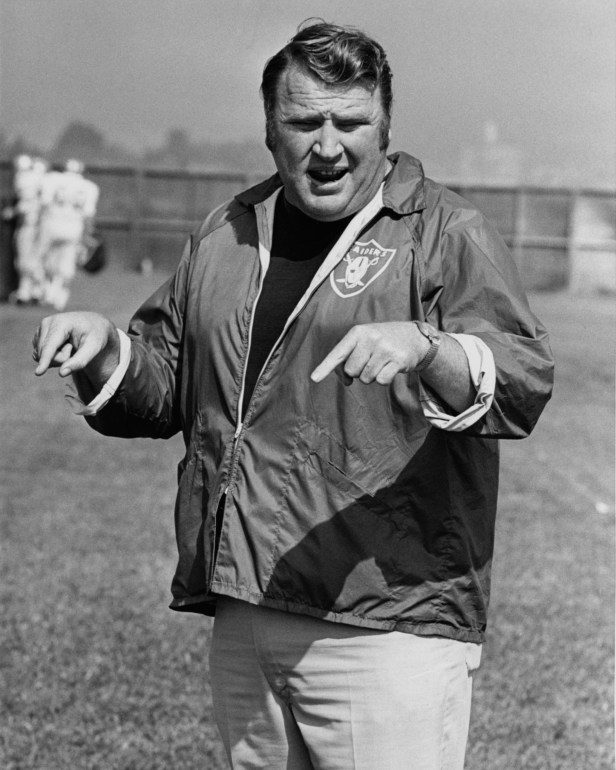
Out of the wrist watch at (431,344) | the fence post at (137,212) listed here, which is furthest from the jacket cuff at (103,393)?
the fence post at (137,212)

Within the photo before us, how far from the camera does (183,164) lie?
74.8 feet

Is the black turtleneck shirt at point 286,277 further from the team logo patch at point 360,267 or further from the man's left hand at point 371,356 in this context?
the man's left hand at point 371,356

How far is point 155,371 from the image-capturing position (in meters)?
2.37

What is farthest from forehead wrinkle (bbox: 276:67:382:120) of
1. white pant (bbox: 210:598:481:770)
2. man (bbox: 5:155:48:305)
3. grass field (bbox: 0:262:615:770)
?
man (bbox: 5:155:48:305)

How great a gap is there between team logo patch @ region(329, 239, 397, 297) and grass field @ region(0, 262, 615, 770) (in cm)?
226

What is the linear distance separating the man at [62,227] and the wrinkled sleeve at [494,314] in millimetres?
16060

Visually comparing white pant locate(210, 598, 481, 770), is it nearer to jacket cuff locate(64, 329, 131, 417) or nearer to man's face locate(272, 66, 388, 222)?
jacket cuff locate(64, 329, 131, 417)

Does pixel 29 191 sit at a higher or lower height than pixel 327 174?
lower

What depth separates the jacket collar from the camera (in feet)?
7.16

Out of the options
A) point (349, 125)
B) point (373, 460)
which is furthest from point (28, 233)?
point (373, 460)

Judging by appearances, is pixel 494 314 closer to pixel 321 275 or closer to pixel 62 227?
pixel 321 275

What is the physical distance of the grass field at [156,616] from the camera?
4.15 metres

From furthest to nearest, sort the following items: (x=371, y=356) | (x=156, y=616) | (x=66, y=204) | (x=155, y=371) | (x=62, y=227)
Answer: (x=62, y=227) < (x=66, y=204) < (x=156, y=616) < (x=155, y=371) < (x=371, y=356)

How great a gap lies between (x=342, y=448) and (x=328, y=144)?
51 cm
